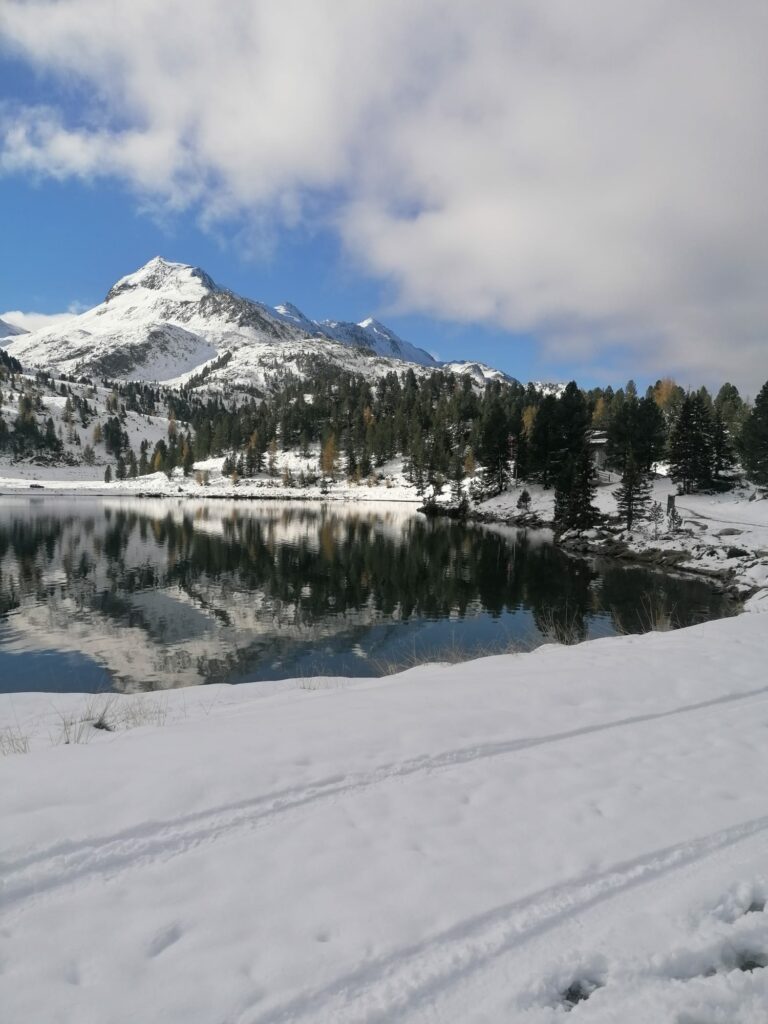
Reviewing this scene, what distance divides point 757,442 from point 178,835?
63.4 meters

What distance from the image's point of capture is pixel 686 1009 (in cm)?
307

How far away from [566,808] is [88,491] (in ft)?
509

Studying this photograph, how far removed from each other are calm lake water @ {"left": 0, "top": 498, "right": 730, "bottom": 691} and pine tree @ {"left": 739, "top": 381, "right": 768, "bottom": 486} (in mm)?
23866

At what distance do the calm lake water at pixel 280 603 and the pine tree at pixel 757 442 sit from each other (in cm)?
2387

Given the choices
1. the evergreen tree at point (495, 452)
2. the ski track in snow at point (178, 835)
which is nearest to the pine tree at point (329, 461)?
the evergreen tree at point (495, 452)

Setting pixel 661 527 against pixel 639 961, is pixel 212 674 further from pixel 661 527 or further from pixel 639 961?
pixel 661 527

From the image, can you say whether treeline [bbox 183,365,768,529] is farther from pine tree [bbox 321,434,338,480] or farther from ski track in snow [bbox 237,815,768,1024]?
ski track in snow [bbox 237,815,768,1024]

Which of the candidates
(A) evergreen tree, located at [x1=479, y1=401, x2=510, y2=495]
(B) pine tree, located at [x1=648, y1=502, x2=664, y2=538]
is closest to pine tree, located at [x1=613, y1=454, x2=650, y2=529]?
(B) pine tree, located at [x1=648, y1=502, x2=664, y2=538]

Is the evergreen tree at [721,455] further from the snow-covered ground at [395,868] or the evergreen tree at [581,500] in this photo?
the snow-covered ground at [395,868]

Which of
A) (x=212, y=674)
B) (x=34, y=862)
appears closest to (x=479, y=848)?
(x=34, y=862)

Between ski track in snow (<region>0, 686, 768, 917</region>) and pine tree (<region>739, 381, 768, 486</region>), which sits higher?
pine tree (<region>739, 381, 768, 486</region>)

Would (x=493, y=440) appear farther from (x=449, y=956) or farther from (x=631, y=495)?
(x=449, y=956)

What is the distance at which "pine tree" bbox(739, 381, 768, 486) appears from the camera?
5169 cm

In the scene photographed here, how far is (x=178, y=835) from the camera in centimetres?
430
